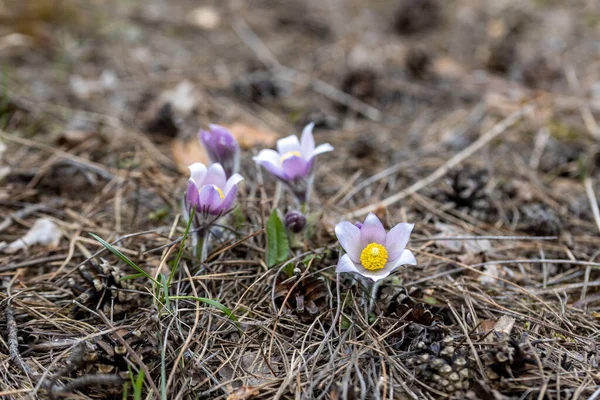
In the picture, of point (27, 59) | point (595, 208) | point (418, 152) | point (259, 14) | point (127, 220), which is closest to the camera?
point (127, 220)

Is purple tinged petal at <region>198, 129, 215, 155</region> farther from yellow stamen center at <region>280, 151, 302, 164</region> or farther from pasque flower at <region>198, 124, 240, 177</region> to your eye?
yellow stamen center at <region>280, 151, 302, 164</region>

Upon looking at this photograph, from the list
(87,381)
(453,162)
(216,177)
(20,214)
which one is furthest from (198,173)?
(453,162)

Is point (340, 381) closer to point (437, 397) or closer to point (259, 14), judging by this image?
point (437, 397)

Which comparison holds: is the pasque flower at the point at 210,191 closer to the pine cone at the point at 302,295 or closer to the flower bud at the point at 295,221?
the flower bud at the point at 295,221

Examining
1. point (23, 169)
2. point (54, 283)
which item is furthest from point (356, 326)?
point (23, 169)

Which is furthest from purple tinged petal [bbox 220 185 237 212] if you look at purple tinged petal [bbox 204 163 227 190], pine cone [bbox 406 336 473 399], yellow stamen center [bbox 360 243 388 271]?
pine cone [bbox 406 336 473 399]

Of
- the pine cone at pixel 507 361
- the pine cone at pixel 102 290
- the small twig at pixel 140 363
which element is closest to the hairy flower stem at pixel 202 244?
the pine cone at pixel 102 290
